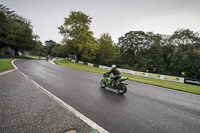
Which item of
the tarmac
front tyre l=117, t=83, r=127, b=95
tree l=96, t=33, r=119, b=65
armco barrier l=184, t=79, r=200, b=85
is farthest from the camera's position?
tree l=96, t=33, r=119, b=65

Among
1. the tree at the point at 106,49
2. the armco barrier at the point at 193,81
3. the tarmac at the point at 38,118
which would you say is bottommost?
the armco barrier at the point at 193,81

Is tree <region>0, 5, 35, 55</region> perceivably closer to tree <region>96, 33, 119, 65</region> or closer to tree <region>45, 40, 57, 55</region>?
tree <region>96, 33, 119, 65</region>

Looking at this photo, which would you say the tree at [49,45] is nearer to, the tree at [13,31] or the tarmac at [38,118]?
the tree at [13,31]

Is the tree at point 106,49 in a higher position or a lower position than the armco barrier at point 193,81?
higher

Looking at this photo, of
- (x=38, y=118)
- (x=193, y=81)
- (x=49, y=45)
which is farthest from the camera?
(x=49, y=45)

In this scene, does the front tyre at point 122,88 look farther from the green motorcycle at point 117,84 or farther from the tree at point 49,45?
the tree at point 49,45

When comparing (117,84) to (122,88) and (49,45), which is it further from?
(49,45)

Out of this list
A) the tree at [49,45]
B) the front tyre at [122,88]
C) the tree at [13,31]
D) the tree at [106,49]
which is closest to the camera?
the front tyre at [122,88]

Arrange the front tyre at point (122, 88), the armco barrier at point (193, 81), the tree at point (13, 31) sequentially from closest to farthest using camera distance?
1. the front tyre at point (122, 88)
2. the armco barrier at point (193, 81)
3. the tree at point (13, 31)

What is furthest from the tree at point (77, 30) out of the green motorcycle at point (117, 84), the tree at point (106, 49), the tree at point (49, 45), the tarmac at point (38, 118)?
the tree at point (49, 45)

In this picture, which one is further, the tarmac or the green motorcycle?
the green motorcycle

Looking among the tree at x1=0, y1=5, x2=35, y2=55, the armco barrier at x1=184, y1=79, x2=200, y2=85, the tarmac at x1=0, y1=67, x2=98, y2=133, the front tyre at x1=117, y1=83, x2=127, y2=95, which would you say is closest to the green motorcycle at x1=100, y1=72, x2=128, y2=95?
the front tyre at x1=117, y1=83, x2=127, y2=95

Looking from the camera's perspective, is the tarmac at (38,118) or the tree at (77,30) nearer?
the tarmac at (38,118)

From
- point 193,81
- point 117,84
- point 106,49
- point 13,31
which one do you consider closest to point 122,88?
point 117,84
